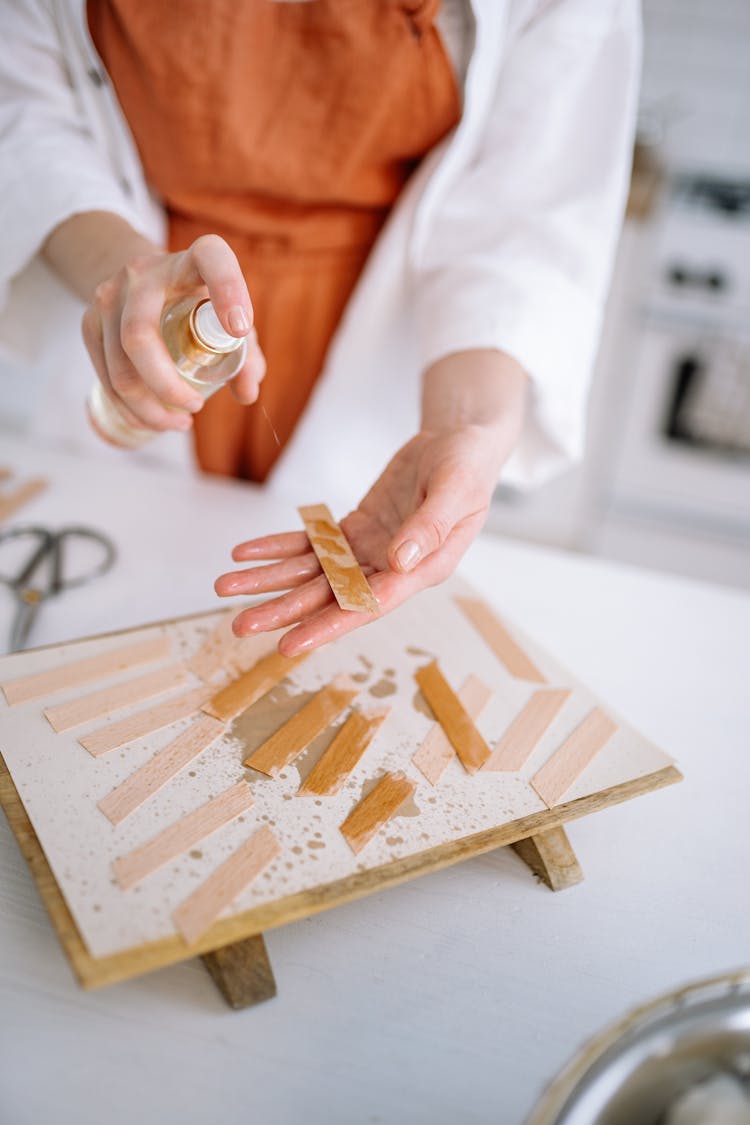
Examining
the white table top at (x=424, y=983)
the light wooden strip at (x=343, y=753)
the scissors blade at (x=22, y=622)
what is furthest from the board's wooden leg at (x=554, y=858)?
the scissors blade at (x=22, y=622)

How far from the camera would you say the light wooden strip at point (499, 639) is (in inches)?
27.8

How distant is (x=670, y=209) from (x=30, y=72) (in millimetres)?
1818

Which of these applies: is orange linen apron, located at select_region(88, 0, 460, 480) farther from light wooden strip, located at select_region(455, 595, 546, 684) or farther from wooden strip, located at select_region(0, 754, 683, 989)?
wooden strip, located at select_region(0, 754, 683, 989)

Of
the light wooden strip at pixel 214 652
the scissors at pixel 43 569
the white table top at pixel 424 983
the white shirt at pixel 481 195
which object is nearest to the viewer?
the white table top at pixel 424 983

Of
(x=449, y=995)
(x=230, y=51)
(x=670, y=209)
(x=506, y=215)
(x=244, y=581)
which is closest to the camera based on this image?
(x=449, y=995)

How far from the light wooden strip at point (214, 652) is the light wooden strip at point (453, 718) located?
167mm

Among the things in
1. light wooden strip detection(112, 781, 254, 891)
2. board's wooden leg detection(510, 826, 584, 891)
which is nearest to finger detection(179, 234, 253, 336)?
light wooden strip detection(112, 781, 254, 891)

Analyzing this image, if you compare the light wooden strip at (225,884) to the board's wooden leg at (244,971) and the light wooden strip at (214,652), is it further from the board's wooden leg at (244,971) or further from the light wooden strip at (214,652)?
the light wooden strip at (214,652)

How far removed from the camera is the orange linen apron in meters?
0.84

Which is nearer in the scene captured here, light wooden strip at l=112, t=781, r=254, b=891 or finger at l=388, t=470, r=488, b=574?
light wooden strip at l=112, t=781, r=254, b=891

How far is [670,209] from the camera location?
2197 mm

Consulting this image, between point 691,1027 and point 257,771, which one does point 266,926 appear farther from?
point 691,1027

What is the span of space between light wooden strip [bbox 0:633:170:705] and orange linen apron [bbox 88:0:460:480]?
0.51 m

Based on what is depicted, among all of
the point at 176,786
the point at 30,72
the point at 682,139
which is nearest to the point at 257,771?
the point at 176,786
